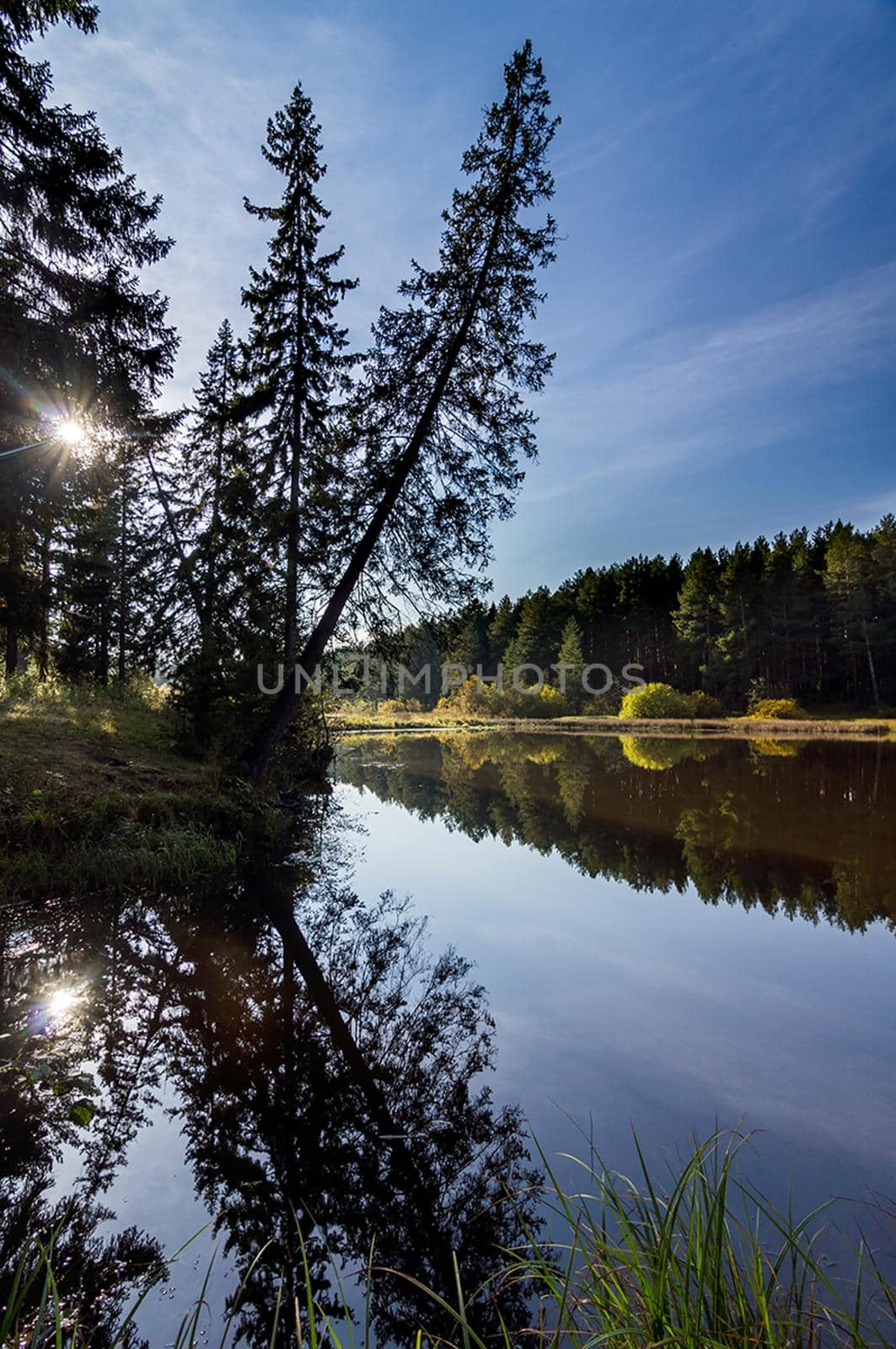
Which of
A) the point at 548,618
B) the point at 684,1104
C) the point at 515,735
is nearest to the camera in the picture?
the point at 684,1104

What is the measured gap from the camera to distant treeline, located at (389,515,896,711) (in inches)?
1875

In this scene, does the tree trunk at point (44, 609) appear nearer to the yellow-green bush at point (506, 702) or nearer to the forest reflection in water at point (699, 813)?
the forest reflection in water at point (699, 813)

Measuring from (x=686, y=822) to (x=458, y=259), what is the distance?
11.4m

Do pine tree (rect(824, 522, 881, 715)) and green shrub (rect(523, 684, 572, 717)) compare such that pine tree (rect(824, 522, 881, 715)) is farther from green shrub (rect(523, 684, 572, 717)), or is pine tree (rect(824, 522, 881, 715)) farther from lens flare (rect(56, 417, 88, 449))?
lens flare (rect(56, 417, 88, 449))

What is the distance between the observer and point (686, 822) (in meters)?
11.3

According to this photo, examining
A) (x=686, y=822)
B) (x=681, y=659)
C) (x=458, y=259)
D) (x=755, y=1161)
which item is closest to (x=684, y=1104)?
(x=755, y=1161)

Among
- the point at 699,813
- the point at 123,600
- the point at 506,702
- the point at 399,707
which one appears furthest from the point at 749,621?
the point at 123,600

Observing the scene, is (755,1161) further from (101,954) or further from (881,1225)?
(101,954)

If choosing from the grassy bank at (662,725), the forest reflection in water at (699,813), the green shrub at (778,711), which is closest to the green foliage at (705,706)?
the grassy bank at (662,725)

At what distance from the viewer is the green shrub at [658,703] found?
4625cm

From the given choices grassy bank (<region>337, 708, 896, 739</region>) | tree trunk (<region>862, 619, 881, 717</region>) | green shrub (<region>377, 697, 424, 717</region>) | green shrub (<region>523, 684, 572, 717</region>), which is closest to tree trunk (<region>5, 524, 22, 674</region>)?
grassy bank (<region>337, 708, 896, 739</region>)

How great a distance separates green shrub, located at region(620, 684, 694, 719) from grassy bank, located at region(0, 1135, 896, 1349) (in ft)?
150

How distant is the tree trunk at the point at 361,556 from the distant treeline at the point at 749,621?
40089 millimetres

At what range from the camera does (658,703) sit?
152 ft
